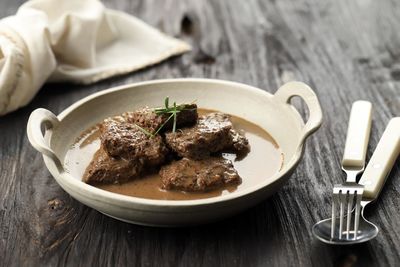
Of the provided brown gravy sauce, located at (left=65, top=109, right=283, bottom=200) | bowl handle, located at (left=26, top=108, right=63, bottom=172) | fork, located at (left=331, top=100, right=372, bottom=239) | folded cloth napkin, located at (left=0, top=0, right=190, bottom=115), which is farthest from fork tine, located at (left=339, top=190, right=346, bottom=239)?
folded cloth napkin, located at (left=0, top=0, right=190, bottom=115)

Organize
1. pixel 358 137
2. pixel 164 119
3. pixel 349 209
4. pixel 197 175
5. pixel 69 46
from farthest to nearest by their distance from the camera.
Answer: pixel 69 46, pixel 358 137, pixel 164 119, pixel 197 175, pixel 349 209

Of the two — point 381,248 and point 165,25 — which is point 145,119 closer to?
point 381,248

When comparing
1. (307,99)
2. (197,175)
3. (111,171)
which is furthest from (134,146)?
(307,99)

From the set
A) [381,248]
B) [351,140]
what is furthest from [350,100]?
[381,248]

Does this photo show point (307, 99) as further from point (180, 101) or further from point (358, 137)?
point (180, 101)

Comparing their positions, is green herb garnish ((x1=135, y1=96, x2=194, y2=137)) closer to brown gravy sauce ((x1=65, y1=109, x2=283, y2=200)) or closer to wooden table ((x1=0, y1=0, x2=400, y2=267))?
brown gravy sauce ((x1=65, y1=109, x2=283, y2=200))
